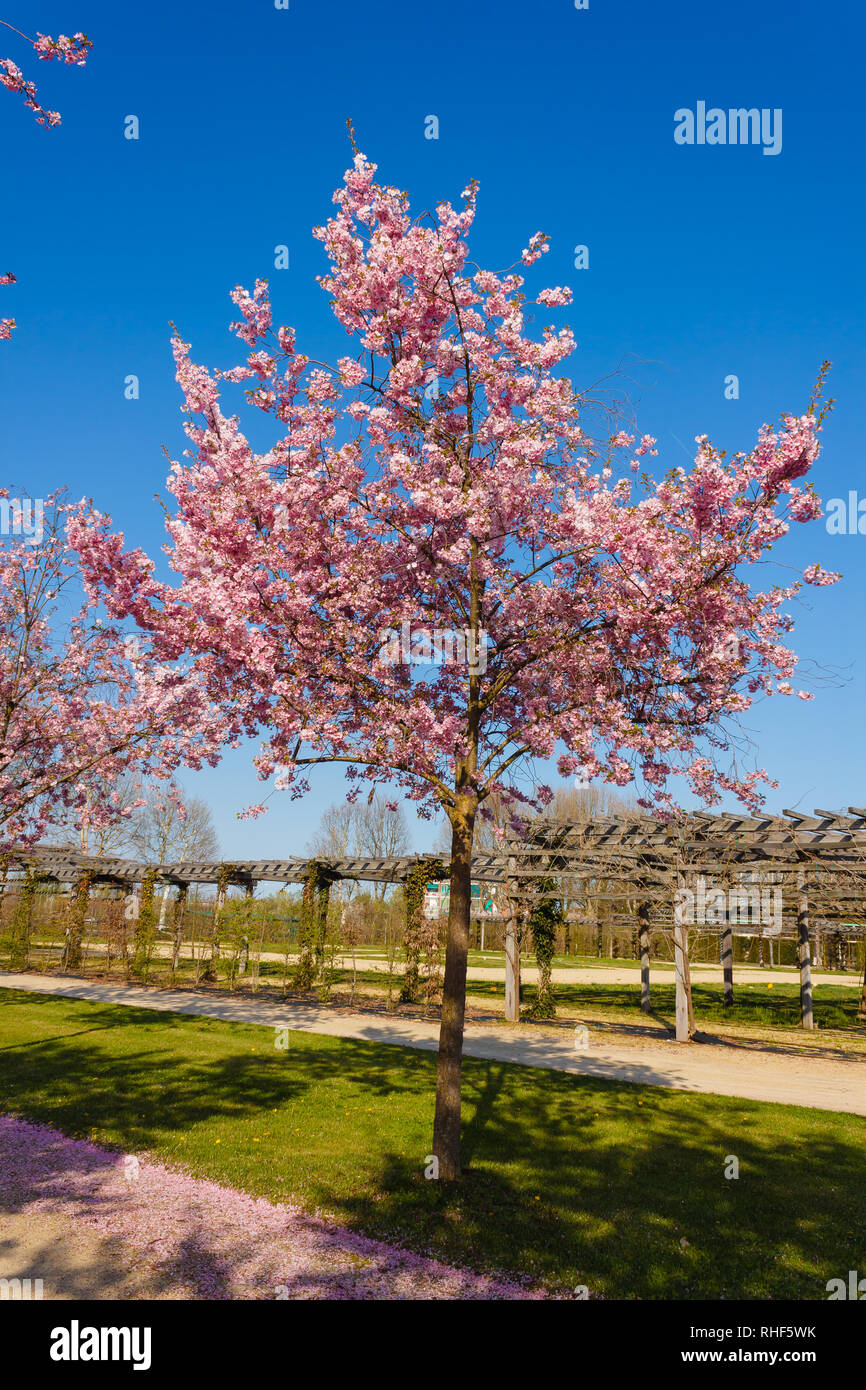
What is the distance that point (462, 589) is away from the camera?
8.16 m

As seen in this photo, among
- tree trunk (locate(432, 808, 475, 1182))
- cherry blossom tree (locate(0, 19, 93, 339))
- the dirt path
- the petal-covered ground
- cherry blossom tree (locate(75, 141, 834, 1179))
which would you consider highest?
cherry blossom tree (locate(0, 19, 93, 339))

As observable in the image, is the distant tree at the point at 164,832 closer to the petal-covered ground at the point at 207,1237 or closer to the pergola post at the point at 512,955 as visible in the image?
the pergola post at the point at 512,955

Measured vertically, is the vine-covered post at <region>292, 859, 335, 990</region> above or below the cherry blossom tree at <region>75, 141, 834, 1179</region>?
below

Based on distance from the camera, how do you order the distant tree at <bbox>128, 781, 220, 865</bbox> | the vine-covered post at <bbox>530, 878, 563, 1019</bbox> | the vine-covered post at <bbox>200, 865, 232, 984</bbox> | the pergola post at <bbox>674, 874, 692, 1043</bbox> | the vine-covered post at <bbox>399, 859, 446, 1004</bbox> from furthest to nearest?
the distant tree at <bbox>128, 781, 220, 865</bbox> < the vine-covered post at <bbox>200, 865, 232, 984</bbox> < the vine-covered post at <bbox>399, 859, 446, 1004</bbox> < the vine-covered post at <bbox>530, 878, 563, 1019</bbox> < the pergola post at <bbox>674, 874, 692, 1043</bbox>

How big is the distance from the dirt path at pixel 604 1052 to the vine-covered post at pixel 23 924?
735cm

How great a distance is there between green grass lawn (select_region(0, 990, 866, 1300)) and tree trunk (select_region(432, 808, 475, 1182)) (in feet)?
1.03

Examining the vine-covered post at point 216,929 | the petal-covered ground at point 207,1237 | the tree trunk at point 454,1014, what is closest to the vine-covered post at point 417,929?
the vine-covered post at point 216,929

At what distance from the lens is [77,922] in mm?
28719

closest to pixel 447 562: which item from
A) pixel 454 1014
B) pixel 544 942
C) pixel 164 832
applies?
pixel 454 1014

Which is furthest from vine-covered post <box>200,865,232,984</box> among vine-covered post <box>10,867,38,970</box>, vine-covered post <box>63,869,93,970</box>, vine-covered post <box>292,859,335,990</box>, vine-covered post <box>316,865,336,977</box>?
vine-covered post <box>10,867,38,970</box>

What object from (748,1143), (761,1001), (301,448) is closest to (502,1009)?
(761,1001)

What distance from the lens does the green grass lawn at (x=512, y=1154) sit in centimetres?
565

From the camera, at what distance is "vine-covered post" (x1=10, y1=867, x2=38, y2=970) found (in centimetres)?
2867

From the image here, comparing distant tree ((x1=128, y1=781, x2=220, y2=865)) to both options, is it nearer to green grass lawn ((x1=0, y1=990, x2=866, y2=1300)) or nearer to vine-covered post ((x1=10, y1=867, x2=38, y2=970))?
vine-covered post ((x1=10, y1=867, x2=38, y2=970))
